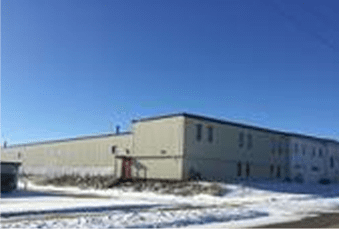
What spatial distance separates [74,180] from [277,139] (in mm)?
23998

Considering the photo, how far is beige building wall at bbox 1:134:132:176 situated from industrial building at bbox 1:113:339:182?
11cm

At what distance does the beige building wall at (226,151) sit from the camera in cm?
4284

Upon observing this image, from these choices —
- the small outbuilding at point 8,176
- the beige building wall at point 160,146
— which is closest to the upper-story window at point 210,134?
the beige building wall at point 160,146

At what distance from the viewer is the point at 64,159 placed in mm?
61625

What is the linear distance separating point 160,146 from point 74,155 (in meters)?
18.5

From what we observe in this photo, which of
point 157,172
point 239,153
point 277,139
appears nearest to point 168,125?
point 157,172

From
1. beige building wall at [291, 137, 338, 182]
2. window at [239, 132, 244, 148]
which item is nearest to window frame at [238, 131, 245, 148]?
window at [239, 132, 244, 148]

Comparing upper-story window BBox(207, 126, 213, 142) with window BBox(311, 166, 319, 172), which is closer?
upper-story window BBox(207, 126, 213, 142)

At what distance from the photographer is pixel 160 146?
4516cm

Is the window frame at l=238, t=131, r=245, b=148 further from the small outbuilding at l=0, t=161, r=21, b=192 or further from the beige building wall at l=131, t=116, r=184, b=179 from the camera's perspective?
the small outbuilding at l=0, t=161, r=21, b=192

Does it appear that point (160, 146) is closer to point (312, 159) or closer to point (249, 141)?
point (249, 141)

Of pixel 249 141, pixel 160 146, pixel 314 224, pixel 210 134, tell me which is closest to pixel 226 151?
pixel 210 134

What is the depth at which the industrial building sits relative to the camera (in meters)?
43.1

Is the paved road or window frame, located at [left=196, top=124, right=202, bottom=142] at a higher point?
window frame, located at [left=196, top=124, right=202, bottom=142]
